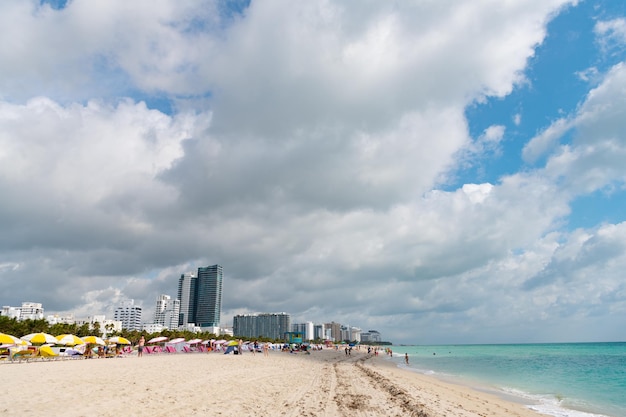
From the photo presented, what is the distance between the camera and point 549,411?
1764 centimetres

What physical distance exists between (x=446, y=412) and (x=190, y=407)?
8584mm

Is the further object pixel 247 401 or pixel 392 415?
pixel 247 401

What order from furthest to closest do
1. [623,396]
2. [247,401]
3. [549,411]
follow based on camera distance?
[623,396] < [549,411] < [247,401]

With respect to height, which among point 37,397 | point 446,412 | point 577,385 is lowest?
point 577,385

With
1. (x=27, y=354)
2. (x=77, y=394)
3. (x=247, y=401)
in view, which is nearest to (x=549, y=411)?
(x=247, y=401)

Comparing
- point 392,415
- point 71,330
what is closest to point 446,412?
point 392,415

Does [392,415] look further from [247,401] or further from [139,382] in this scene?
[139,382]

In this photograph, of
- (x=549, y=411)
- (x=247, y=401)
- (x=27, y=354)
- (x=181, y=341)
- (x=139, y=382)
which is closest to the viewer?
(x=247, y=401)

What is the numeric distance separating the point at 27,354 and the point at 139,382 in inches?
808

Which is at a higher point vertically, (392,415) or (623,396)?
(392,415)

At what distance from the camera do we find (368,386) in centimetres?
1995

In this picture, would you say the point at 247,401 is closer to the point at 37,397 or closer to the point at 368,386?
the point at 37,397

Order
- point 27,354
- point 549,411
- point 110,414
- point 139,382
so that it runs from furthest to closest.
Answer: point 27,354
point 549,411
point 139,382
point 110,414

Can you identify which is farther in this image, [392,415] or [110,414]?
[392,415]
